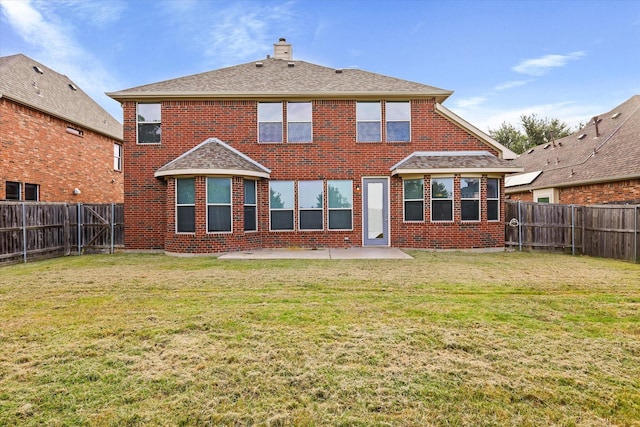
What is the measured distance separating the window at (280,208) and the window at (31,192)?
33.5 feet

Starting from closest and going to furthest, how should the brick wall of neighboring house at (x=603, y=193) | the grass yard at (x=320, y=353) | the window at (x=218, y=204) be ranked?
the grass yard at (x=320, y=353) → the window at (x=218, y=204) → the brick wall of neighboring house at (x=603, y=193)

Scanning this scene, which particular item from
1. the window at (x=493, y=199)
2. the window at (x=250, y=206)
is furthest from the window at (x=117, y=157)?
the window at (x=493, y=199)

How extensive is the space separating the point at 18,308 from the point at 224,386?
4.25 m

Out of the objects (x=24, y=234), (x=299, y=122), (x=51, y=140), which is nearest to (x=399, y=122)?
(x=299, y=122)

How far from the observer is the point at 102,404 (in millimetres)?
2590

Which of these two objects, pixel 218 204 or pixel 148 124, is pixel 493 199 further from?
pixel 148 124

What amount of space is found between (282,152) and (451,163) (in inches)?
231

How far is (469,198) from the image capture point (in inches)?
462

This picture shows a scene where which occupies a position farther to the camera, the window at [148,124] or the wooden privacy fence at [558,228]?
the window at [148,124]

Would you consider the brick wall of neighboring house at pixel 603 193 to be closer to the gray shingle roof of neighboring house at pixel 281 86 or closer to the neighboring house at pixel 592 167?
the neighboring house at pixel 592 167

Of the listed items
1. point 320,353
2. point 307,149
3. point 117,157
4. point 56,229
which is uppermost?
point 117,157

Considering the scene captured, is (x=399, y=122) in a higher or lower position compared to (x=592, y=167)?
higher

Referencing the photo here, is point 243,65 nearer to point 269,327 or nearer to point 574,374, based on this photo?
point 269,327

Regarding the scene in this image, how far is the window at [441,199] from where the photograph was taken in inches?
463
